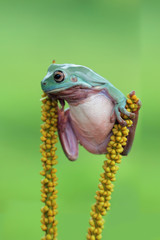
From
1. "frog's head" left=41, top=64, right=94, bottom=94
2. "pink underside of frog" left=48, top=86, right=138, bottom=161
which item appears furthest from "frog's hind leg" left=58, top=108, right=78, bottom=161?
"frog's head" left=41, top=64, right=94, bottom=94

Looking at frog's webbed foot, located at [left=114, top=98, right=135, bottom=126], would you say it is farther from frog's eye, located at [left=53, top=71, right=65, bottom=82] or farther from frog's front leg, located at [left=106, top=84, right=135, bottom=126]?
frog's eye, located at [left=53, top=71, right=65, bottom=82]

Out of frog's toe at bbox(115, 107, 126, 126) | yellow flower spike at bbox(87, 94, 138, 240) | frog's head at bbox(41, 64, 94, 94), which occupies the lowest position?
yellow flower spike at bbox(87, 94, 138, 240)

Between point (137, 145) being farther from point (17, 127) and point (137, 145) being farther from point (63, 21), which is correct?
point (63, 21)

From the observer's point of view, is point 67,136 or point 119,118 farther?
point 67,136

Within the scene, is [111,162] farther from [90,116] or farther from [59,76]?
[59,76]

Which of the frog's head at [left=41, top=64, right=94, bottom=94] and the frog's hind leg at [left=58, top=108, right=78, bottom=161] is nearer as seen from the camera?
the frog's head at [left=41, top=64, right=94, bottom=94]

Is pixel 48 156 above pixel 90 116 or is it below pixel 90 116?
below

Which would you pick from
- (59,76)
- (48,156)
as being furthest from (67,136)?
(59,76)
